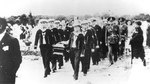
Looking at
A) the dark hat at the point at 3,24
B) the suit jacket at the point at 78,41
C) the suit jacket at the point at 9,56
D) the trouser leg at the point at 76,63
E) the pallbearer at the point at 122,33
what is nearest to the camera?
the suit jacket at the point at 9,56

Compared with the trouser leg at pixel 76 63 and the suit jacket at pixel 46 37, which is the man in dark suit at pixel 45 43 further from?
the trouser leg at pixel 76 63

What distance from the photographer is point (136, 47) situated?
6.76 meters

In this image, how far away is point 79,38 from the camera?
6.23 meters

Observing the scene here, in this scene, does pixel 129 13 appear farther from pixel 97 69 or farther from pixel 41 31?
pixel 41 31

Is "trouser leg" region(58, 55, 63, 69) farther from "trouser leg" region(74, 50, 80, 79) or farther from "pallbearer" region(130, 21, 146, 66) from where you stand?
"pallbearer" region(130, 21, 146, 66)

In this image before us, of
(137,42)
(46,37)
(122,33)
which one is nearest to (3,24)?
(46,37)

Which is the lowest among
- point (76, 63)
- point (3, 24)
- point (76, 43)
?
point (76, 63)

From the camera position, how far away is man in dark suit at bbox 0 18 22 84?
578 cm

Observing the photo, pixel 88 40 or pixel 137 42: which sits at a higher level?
pixel 88 40

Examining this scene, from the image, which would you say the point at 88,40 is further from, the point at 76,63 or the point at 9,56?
the point at 9,56

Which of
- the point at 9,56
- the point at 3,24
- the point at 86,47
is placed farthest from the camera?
the point at 86,47

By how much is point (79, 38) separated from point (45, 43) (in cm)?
55

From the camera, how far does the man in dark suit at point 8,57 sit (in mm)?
5781

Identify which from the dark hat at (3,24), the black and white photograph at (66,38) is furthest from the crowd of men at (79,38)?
the dark hat at (3,24)
